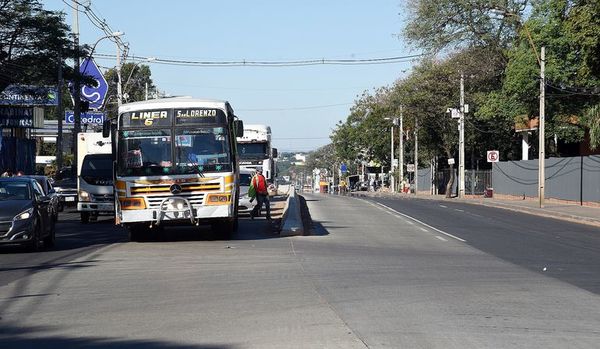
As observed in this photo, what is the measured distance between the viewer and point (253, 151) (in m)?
45.2

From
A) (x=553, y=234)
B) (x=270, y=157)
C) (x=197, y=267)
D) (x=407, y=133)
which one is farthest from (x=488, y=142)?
(x=197, y=267)

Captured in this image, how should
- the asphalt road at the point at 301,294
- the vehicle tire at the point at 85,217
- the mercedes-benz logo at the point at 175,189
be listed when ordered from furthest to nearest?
1. the vehicle tire at the point at 85,217
2. the mercedes-benz logo at the point at 175,189
3. the asphalt road at the point at 301,294

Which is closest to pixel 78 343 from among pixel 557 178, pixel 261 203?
pixel 261 203

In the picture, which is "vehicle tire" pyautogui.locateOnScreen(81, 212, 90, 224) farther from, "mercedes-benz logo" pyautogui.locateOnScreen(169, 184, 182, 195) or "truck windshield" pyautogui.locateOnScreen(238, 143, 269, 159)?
"truck windshield" pyautogui.locateOnScreen(238, 143, 269, 159)

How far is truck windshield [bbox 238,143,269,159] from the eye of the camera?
45.0 meters

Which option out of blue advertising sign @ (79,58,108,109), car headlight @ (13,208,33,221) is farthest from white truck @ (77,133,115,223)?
blue advertising sign @ (79,58,108,109)

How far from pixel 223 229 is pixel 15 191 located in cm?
529

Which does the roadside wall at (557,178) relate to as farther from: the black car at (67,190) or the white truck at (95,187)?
the black car at (67,190)

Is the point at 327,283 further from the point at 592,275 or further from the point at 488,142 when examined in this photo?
the point at 488,142

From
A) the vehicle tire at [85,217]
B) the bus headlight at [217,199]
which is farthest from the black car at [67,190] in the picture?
the bus headlight at [217,199]

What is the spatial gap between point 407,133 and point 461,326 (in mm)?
79902

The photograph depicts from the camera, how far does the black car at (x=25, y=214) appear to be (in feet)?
55.9

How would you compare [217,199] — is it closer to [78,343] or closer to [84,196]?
[84,196]

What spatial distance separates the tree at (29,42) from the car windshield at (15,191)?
19.1 metres
